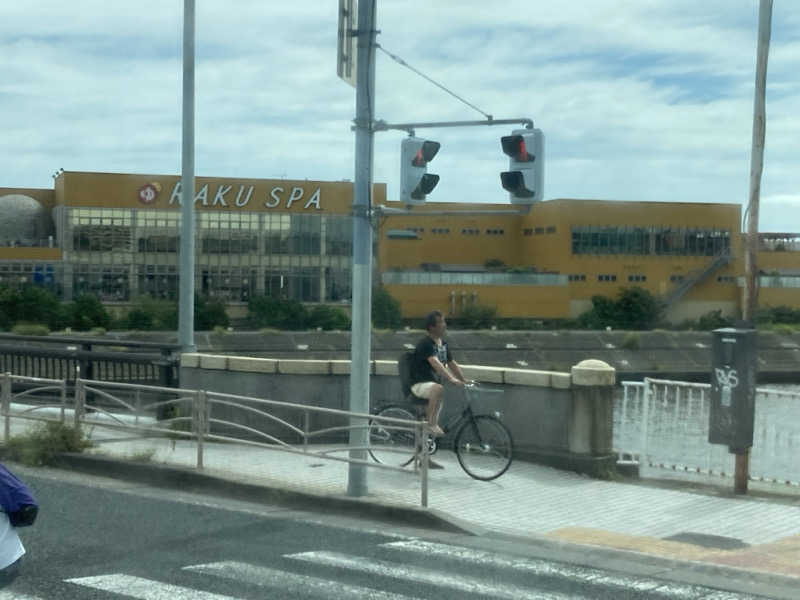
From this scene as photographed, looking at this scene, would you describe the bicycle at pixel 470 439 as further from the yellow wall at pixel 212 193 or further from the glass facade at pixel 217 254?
the glass facade at pixel 217 254

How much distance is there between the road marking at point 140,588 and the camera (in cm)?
762

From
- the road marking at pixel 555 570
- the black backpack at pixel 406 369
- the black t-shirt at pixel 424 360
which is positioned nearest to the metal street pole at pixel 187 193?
the black backpack at pixel 406 369

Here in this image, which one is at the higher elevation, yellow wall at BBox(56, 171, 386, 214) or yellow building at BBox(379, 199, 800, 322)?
yellow wall at BBox(56, 171, 386, 214)

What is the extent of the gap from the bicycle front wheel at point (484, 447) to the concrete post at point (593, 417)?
0.97 m

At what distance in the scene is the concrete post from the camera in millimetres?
13125

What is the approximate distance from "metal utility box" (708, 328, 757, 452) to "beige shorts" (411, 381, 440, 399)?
10.4 ft

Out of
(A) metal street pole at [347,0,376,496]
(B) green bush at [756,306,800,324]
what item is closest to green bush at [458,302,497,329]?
(B) green bush at [756,306,800,324]

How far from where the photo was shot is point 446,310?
286 feet

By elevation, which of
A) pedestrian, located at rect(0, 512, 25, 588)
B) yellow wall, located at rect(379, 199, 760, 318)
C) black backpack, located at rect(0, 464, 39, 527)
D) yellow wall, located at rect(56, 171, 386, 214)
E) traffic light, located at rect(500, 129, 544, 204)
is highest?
yellow wall, located at rect(56, 171, 386, 214)

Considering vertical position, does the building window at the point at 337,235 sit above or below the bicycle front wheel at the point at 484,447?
above

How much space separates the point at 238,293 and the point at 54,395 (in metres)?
74.4

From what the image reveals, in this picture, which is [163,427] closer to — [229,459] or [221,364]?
[229,459]

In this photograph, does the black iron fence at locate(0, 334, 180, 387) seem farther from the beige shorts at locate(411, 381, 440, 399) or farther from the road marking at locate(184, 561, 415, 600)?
the road marking at locate(184, 561, 415, 600)

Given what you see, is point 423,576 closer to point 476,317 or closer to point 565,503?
point 565,503
